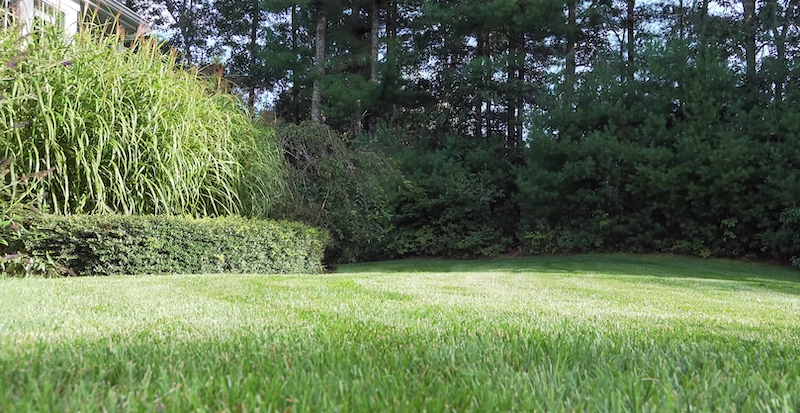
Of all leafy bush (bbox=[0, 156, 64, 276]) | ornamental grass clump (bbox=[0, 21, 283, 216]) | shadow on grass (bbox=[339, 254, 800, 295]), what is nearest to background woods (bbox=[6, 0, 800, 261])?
shadow on grass (bbox=[339, 254, 800, 295])

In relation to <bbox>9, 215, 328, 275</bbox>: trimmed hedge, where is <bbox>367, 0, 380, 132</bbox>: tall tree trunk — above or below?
above

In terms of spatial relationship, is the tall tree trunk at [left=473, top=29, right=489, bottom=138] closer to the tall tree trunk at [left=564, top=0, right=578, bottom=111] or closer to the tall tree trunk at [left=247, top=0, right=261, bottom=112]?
the tall tree trunk at [left=564, top=0, right=578, bottom=111]

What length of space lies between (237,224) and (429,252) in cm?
973

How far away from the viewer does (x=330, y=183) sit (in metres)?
9.31

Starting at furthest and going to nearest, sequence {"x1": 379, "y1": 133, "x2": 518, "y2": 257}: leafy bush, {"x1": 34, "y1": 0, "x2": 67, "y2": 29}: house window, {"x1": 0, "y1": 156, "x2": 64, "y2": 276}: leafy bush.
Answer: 1. {"x1": 379, "y1": 133, "x2": 518, "y2": 257}: leafy bush
2. {"x1": 34, "y1": 0, "x2": 67, "y2": 29}: house window
3. {"x1": 0, "y1": 156, "x2": 64, "y2": 276}: leafy bush

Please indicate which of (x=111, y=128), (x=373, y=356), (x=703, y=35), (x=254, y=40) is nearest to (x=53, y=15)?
(x=111, y=128)

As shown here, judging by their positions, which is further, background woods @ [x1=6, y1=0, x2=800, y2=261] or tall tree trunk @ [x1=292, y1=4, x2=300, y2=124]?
tall tree trunk @ [x1=292, y1=4, x2=300, y2=124]

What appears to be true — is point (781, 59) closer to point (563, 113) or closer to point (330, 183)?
point (563, 113)

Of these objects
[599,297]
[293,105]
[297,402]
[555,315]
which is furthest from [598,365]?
[293,105]

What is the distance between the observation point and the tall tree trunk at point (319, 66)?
656 inches

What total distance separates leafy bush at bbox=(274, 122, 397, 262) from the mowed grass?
19.2 feet

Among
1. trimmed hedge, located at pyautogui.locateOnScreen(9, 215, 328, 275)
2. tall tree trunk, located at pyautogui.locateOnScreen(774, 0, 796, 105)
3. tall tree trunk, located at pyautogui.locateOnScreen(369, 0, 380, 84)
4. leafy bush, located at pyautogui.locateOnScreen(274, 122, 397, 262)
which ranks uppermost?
tall tree trunk, located at pyautogui.locateOnScreen(369, 0, 380, 84)

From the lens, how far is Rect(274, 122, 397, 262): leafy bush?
30.3 feet

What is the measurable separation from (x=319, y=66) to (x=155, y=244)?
12.0 metres
